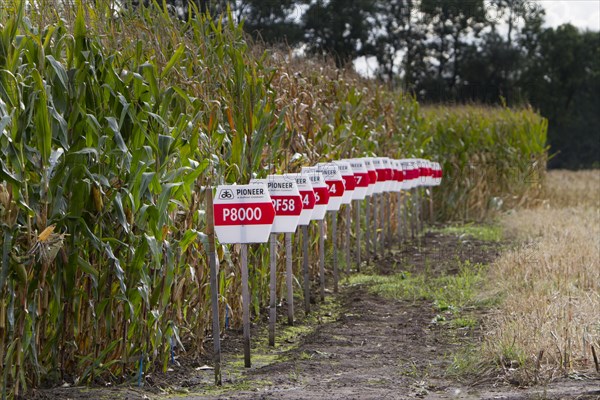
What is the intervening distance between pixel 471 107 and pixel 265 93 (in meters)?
14.8

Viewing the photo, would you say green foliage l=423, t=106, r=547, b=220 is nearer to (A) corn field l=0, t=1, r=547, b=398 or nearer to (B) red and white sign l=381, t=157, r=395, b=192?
(B) red and white sign l=381, t=157, r=395, b=192

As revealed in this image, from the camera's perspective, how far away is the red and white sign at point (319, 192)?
28.7 feet

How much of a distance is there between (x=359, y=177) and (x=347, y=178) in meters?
0.79

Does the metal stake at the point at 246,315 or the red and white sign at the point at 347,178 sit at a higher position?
the red and white sign at the point at 347,178

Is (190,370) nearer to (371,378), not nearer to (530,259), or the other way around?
(371,378)

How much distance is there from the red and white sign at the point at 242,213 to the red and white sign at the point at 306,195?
1.62 m

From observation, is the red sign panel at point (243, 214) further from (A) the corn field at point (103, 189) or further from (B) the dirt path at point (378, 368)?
(B) the dirt path at point (378, 368)

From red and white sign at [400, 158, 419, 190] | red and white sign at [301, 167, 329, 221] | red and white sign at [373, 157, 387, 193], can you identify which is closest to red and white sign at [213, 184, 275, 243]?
red and white sign at [301, 167, 329, 221]

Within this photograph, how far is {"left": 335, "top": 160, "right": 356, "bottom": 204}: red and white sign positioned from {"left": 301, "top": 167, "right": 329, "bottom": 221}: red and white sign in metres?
1.22

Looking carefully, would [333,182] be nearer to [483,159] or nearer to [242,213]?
[242,213]

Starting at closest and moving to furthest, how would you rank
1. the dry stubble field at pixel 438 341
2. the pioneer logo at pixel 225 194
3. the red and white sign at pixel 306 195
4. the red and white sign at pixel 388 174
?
the dry stubble field at pixel 438 341
the pioneer logo at pixel 225 194
the red and white sign at pixel 306 195
the red and white sign at pixel 388 174

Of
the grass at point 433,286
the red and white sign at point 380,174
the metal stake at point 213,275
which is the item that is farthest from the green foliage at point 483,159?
the metal stake at point 213,275

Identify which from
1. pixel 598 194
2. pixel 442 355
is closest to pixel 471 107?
pixel 598 194

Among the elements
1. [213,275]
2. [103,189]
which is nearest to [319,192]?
[213,275]
